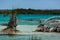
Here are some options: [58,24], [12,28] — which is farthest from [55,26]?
[12,28]

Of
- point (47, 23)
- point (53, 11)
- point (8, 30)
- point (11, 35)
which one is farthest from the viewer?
point (53, 11)

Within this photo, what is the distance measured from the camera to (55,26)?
57.3 ft

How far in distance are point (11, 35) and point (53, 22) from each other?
14.0 ft

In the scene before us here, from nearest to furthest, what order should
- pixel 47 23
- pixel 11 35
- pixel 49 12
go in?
pixel 11 35 → pixel 47 23 → pixel 49 12

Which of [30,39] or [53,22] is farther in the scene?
[53,22]

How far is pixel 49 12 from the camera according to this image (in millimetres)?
34125

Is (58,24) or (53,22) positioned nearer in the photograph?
(58,24)

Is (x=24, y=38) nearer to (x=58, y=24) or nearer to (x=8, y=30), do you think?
(x=8, y=30)

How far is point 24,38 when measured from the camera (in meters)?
14.0

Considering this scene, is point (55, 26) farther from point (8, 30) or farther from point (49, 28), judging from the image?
point (8, 30)

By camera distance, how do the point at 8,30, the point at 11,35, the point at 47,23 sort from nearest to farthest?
the point at 11,35, the point at 8,30, the point at 47,23

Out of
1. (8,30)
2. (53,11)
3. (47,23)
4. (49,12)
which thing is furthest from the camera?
(53,11)

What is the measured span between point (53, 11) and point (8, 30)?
2062cm

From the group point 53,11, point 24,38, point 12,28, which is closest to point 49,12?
point 53,11
